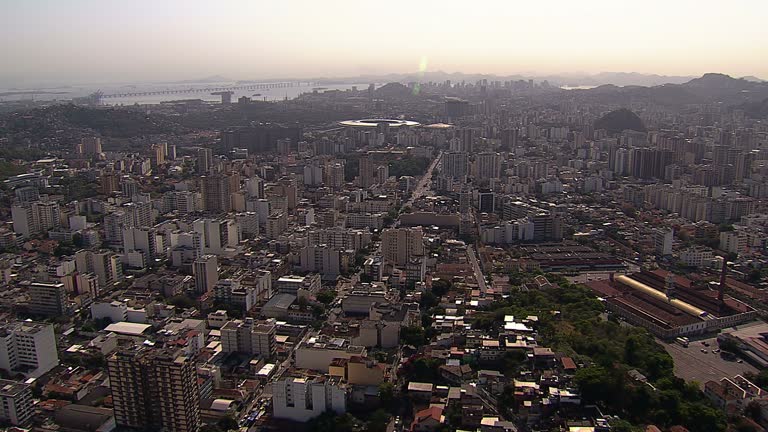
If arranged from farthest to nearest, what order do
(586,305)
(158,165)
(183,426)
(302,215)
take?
(158,165)
(302,215)
(586,305)
(183,426)

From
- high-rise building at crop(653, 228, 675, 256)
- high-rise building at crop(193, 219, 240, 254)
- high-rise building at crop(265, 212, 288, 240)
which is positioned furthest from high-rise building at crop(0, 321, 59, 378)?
high-rise building at crop(653, 228, 675, 256)

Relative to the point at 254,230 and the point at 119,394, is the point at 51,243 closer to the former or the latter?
the point at 254,230

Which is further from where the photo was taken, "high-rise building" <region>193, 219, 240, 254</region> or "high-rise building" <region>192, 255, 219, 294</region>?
"high-rise building" <region>193, 219, 240, 254</region>

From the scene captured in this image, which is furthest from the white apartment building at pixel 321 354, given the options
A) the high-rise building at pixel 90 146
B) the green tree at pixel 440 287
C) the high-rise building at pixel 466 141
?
the high-rise building at pixel 90 146

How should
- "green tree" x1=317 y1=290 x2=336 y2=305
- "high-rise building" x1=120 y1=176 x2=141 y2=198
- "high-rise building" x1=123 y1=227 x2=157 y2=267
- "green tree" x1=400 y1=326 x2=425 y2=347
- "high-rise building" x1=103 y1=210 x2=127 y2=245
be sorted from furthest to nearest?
"high-rise building" x1=120 y1=176 x2=141 y2=198 < "high-rise building" x1=103 y1=210 x2=127 y2=245 < "high-rise building" x1=123 y1=227 x2=157 y2=267 < "green tree" x1=317 y1=290 x2=336 y2=305 < "green tree" x1=400 y1=326 x2=425 y2=347

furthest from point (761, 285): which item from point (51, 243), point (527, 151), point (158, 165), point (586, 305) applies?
point (158, 165)

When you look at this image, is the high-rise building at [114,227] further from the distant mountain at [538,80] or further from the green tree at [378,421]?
the distant mountain at [538,80]

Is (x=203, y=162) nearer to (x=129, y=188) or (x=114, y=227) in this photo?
(x=129, y=188)

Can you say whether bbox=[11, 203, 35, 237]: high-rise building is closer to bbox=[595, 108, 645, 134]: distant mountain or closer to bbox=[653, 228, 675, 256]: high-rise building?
bbox=[653, 228, 675, 256]: high-rise building
